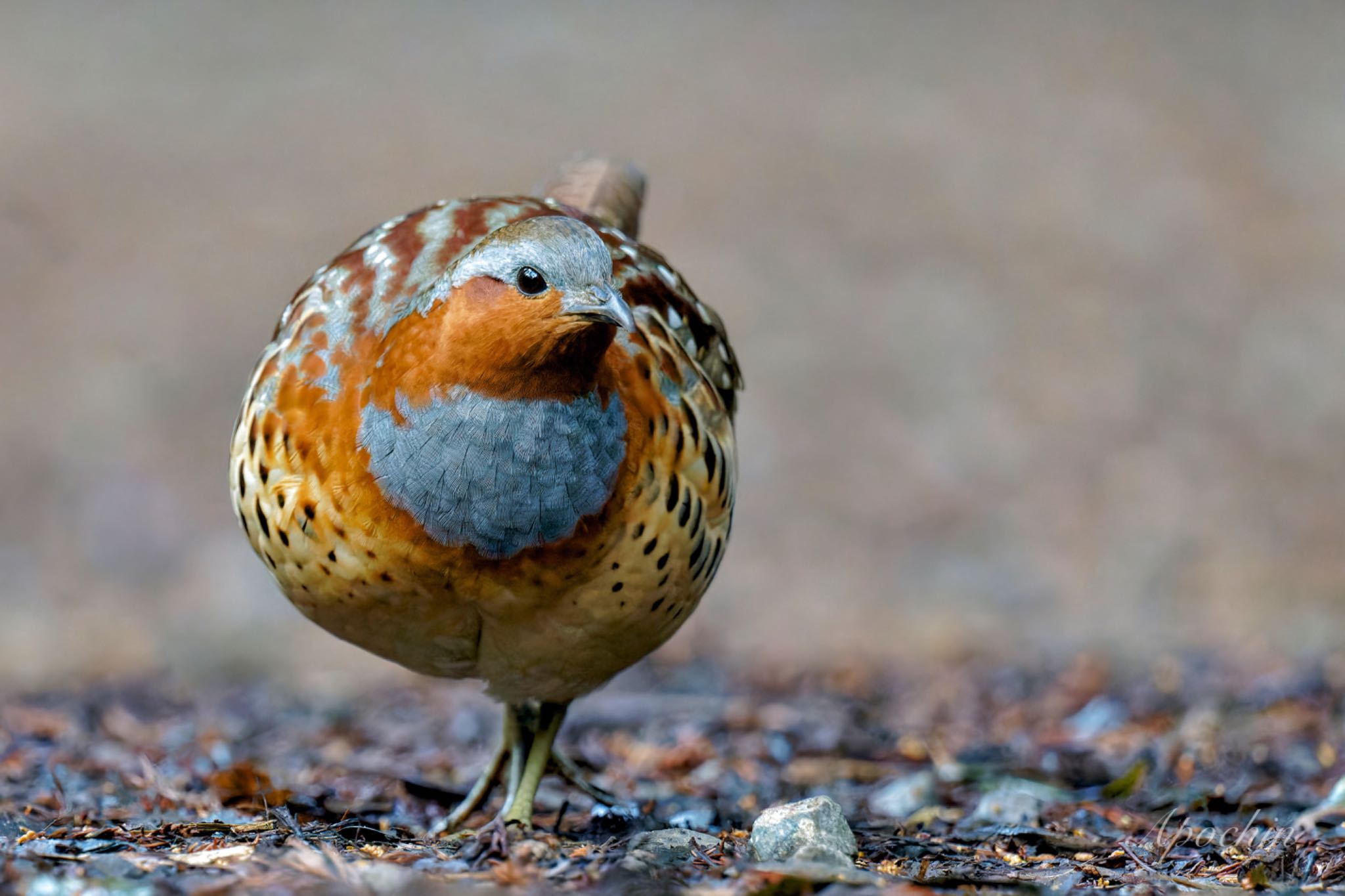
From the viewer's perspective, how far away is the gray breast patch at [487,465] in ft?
14.4

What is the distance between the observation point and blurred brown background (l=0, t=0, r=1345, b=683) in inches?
437

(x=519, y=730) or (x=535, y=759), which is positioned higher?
(x=519, y=730)

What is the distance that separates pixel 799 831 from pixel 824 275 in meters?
10.8

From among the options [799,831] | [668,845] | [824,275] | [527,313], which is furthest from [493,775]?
[824,275]

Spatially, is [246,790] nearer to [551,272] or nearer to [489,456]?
[489,456]

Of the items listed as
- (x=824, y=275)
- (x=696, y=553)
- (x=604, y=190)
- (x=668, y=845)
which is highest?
(x=824, y=275)

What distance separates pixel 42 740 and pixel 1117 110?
47.4ft

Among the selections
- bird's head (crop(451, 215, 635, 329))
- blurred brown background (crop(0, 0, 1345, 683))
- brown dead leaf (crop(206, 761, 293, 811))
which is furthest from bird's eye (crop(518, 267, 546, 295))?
blurred brown background (crop(0, 0, 1345, 683))

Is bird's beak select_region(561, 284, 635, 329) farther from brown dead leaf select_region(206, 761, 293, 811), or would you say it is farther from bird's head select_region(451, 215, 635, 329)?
brown dead leaf select_region(206, 761, 293, 811)

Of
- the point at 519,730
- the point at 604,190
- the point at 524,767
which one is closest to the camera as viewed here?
the point at 524,767

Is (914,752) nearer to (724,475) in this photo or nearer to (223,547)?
(724,475)

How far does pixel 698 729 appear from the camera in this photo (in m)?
7.43

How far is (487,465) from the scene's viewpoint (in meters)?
4.39

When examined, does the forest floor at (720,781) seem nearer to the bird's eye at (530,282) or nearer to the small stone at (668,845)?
the small stone at (668,845)
